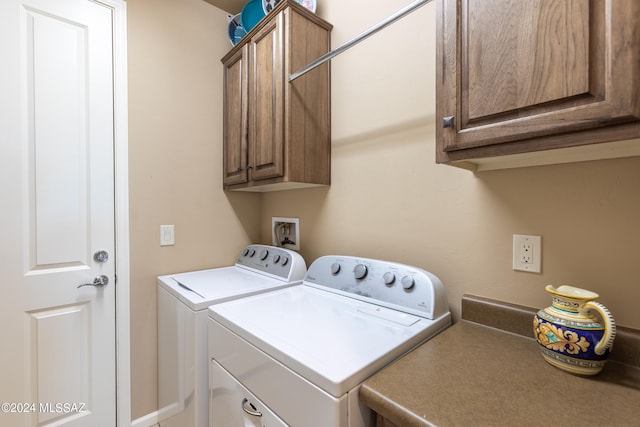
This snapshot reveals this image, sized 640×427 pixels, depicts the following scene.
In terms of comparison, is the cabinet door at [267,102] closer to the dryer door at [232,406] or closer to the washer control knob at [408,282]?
the washer control knob at [408,282]

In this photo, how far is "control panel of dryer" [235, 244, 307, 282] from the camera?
5.03 ft

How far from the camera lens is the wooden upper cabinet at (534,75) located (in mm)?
553

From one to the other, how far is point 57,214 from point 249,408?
54.6 inches

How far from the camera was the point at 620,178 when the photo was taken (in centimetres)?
80

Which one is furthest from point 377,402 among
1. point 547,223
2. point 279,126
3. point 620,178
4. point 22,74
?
point 22,74

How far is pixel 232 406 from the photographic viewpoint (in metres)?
0.97

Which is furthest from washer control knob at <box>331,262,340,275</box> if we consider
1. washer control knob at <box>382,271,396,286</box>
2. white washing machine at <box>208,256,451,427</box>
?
washer control knob at <box>382,271,396,286</box>

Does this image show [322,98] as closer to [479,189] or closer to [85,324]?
[479,189]

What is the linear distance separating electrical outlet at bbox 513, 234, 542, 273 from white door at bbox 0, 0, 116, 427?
1947 millimetres

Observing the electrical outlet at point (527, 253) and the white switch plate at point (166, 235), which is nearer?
the electrical outlet at point (527, 253)

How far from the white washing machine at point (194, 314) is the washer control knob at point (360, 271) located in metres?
0.40

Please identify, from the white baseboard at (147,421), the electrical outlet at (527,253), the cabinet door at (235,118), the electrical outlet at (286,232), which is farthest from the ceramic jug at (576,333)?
the white baseboard at (147,421)

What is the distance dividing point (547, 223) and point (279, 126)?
118cm

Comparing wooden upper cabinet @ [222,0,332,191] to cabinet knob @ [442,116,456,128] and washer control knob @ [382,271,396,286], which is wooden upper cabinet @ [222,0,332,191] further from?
cabinet knob @ [442,116,456,128]
